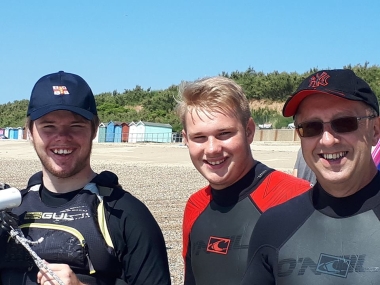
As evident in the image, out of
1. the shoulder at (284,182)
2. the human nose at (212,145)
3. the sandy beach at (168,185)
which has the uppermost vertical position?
the human nose at (212,145)

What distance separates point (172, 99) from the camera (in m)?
73.5

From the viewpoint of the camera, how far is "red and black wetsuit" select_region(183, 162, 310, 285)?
2928 millimetres

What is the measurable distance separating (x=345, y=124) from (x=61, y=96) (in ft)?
4.59

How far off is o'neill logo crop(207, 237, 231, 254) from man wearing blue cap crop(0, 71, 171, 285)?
384 millimetres

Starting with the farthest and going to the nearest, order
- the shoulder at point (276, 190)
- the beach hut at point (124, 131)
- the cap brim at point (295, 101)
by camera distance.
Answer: the beach hut at point (124, 131) < the shoulder at point (276, 190) < the cap brim at point (295, 101)

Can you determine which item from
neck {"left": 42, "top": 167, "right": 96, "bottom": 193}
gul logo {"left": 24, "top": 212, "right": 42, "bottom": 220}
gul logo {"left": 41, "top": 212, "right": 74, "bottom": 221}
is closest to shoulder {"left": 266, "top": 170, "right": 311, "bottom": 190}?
neck {"left": 42, "top": 167, "right": 96, "bottom": 193}

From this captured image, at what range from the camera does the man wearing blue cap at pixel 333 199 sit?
2244 mm

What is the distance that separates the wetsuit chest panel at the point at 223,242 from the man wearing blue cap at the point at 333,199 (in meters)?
0.51

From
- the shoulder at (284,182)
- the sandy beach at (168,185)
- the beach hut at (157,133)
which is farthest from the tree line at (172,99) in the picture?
the shoulder at (284,182)

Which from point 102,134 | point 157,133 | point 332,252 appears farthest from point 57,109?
point 102,134

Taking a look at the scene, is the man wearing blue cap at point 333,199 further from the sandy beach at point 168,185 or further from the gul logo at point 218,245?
the sandy beach at point 168,185

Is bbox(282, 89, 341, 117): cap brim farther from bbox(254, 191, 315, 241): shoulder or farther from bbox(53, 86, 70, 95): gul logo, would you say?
bbox(53, 86, 70, 95): gul logo

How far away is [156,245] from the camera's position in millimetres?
2629

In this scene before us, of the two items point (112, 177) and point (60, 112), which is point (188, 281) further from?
point (60, 112)
